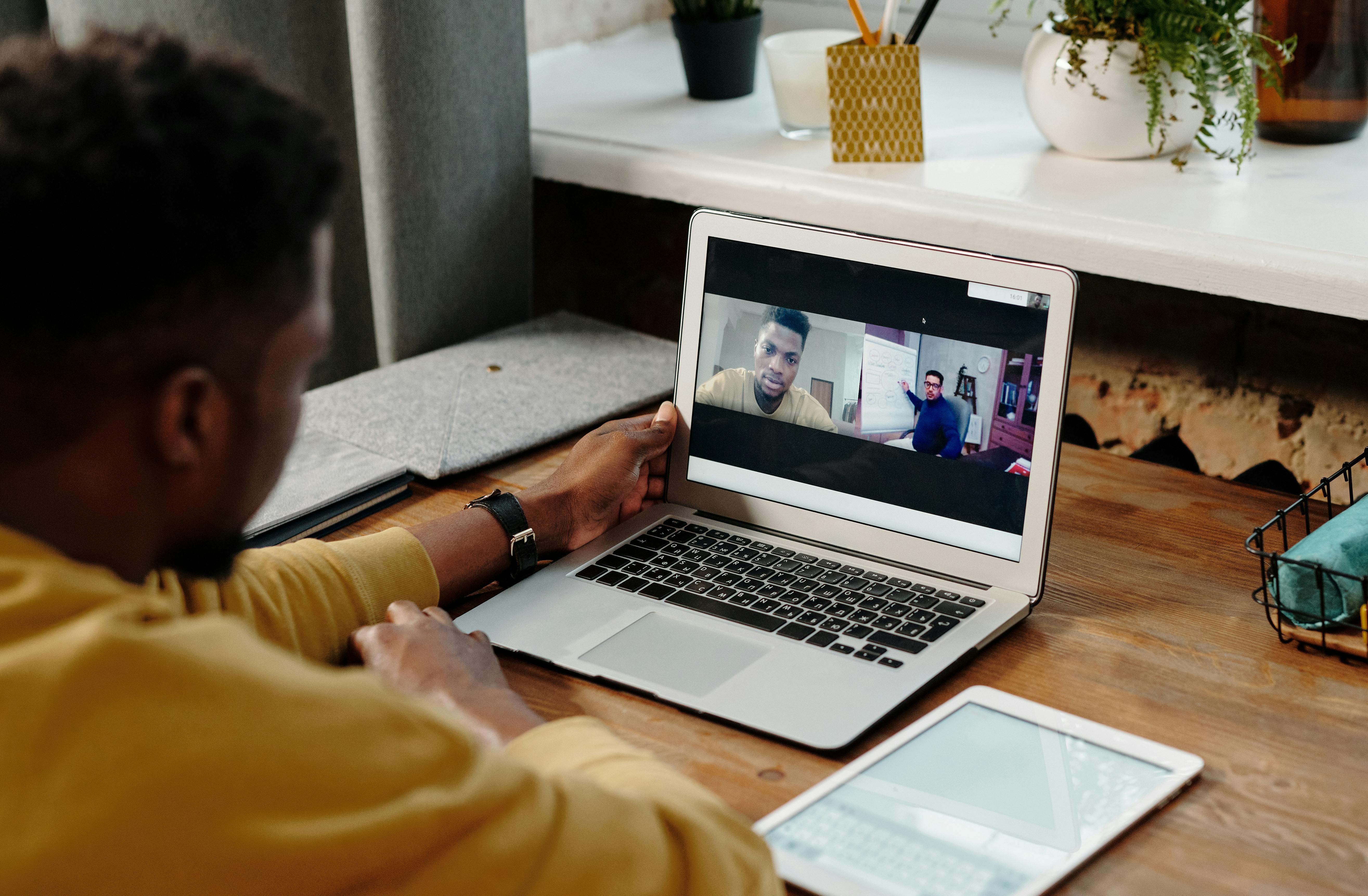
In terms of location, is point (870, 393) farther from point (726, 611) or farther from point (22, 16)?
point (22, 16)

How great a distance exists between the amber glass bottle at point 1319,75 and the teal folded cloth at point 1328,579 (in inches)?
23.6

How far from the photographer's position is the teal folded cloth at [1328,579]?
0.87 metres

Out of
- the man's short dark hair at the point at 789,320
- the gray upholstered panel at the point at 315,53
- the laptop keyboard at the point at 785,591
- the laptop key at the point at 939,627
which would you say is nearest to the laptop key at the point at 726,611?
the laptop keyboard at the point at 785,591

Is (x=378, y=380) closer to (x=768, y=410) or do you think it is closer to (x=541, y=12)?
(x=768, y=410)

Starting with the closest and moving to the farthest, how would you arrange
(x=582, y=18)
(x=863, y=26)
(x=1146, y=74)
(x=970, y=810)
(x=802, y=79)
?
(x=970, y=810) → (x=1146, y=74) → (x=863, y=26) → (x=802, y=79) → (x=582, y=18)

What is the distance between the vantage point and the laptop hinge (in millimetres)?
958

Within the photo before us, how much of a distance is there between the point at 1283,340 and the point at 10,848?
120cm

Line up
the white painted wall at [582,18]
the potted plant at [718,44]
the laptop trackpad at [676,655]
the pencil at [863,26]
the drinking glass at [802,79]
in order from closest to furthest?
the laptop trackpad at [676,655]
the pencil at [863,26]
the drinking glass at [802,79]
the potted plant at [718,44]
the white painted wall at [582,18]

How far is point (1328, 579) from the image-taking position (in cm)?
87

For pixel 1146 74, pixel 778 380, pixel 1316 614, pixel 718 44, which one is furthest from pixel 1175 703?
pixel 718 44

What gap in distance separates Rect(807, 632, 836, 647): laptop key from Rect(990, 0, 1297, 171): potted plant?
2.28 ft

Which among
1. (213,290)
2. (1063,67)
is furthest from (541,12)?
(213,290)

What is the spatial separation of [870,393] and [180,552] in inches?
22.1

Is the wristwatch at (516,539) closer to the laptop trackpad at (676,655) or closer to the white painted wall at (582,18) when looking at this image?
the laptop trackpad at (676,655)
